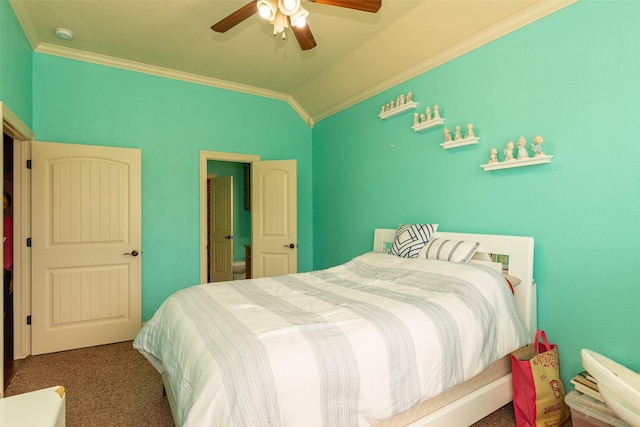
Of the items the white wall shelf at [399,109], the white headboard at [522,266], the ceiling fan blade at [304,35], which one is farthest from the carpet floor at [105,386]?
the ceiling fan blade at [304,35]

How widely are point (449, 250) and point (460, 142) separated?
2.87ft

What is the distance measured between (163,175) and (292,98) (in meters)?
2.00

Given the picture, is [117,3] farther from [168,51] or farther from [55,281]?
[55,281]

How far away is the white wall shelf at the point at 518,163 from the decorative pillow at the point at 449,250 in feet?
1.90

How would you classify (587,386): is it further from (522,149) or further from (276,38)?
(276,38)

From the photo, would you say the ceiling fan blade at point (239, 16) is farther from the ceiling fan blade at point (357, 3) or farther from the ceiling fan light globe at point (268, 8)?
the ceiling fan blade at point (357, 3)

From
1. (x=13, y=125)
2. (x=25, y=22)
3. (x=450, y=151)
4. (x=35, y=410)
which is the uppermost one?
(x=25, y=22)

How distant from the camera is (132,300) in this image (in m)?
3.31

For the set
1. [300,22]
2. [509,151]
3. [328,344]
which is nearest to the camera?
[328,344]

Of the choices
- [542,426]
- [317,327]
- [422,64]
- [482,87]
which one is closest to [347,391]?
[317,327]

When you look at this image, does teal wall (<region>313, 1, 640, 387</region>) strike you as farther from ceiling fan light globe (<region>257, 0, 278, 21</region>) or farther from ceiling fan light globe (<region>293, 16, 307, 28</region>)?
ceiling fan light globe (<region>257, 0, 278, 21</region>)

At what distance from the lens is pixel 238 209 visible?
19.7 ft

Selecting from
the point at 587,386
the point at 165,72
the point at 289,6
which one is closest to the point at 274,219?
the point at 165,72

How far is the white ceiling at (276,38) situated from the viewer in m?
2.46
